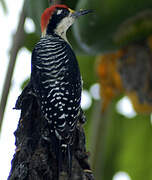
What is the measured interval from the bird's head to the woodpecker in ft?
0.22

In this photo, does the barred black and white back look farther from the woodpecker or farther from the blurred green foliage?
the blurred green foliage

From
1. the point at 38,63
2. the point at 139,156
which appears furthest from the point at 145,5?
the point at 139,156

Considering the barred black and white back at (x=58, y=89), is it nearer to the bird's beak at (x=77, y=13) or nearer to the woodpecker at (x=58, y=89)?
the woodpecker at (x=58, y=89)

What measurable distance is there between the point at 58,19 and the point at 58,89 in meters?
0.61

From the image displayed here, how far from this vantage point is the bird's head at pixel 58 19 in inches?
94.2

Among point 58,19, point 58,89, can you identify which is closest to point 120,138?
point 58,19

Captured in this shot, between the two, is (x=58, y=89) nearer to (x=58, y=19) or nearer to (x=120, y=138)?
(x=58, y=19)

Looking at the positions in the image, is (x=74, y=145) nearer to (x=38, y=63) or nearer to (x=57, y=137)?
(x=57, y=137)

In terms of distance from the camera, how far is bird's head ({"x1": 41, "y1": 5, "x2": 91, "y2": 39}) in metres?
2.39

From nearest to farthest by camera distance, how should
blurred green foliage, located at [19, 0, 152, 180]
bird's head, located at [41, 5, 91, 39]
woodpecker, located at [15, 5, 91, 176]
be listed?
woodpecker, located at [15, 5, 91, 176] → bird's head, located at [41, 5, 91, 39] → blurred green foliage, located at [19, 0, 152, 180]

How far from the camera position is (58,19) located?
258cm

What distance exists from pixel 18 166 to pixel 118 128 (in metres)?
1.35

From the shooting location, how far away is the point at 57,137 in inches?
79.0

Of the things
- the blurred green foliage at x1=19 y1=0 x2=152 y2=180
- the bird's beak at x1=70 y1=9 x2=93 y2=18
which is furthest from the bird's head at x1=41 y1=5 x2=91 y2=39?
the blurred green foliage at x1=19 y1=0 x2=152 y2=180
